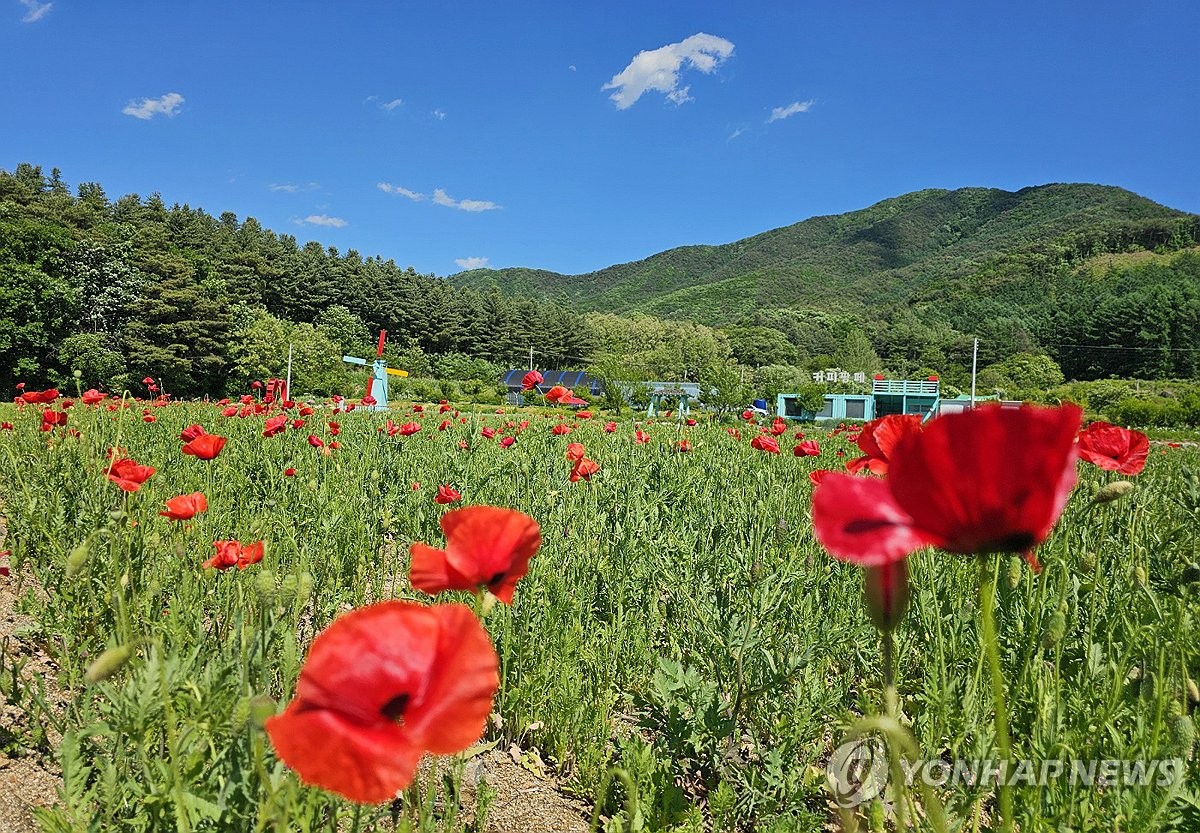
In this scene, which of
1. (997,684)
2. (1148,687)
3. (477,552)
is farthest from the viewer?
(1148,687)

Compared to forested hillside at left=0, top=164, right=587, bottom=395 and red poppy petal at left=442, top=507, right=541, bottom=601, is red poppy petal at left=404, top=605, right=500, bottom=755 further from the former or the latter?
forested hillside at left=0, top=164, right=587, bottom=395

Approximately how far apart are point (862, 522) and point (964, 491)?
9 centimetres

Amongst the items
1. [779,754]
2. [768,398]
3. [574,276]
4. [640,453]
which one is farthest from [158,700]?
[574,276]

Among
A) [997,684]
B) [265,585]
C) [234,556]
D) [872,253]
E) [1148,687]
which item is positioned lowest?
[1148,687]

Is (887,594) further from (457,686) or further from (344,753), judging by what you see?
(344,753)

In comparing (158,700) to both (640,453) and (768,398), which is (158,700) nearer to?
(640,453)

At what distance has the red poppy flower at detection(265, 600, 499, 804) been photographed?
561mm

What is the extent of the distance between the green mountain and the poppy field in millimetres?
107865

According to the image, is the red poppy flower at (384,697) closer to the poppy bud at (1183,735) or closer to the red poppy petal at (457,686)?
the red poppy petal at (457,686)

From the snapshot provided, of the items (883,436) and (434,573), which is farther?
(883,436)

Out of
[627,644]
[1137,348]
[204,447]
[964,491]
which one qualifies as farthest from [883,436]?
[1137,348]

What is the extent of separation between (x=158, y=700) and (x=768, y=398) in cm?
4241

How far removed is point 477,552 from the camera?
2.85ft

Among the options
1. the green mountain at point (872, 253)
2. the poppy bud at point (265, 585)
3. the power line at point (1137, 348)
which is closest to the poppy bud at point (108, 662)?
the poppy bud at point (265, 585)
